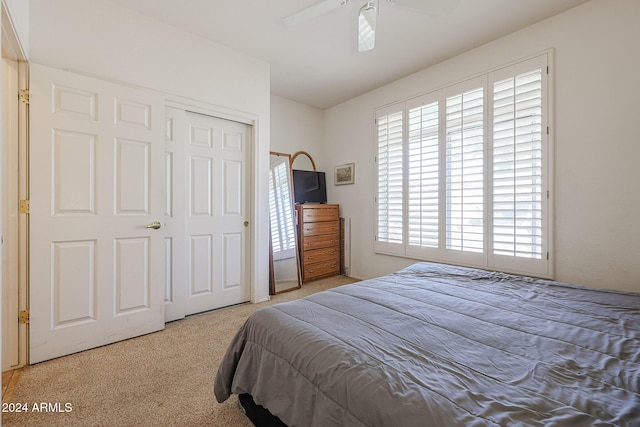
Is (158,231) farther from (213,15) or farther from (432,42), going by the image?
(432,42)

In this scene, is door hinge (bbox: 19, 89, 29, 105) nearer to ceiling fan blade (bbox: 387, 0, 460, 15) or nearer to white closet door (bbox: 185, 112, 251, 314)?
white closet door (bbox: 185, 112, 251, 314)

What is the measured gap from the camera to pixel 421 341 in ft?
3.50

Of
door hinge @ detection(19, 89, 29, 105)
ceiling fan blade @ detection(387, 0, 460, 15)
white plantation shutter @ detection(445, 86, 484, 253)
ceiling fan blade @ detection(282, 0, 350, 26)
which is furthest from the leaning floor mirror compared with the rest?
ceiling fan blade @ detection(387, 0, 460, 15)

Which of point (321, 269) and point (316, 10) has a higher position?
point (316, 10)

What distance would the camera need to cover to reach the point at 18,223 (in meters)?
1.91

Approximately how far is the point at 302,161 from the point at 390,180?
1.45 meters

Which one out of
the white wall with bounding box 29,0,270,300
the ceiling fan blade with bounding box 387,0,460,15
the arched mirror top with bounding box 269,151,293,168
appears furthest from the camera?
the arched mirror top with bounding box 269,151,293,168

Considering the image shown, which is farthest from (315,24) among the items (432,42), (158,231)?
(158,231)

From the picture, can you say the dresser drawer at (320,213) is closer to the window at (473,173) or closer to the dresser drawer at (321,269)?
the dresser drawer at (321,269)

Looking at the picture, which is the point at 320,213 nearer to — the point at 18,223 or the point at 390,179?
the point at 390,179

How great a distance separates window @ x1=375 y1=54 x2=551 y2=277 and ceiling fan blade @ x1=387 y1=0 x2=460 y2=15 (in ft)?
4.43

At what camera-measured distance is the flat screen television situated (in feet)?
13.9

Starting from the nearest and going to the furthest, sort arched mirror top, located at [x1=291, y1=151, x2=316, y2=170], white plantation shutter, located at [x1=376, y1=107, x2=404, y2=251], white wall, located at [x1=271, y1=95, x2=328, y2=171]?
white plantation shutter, located at [x1=376, y1=107, x2=404, y2=251] → white wall, located at [x1=271, y1=95, x2=328, y2=171] → arched mirror top, located at [x1=291, y1=151, x2=316, y2=170]

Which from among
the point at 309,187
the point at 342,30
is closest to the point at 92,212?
the point at 342,30
